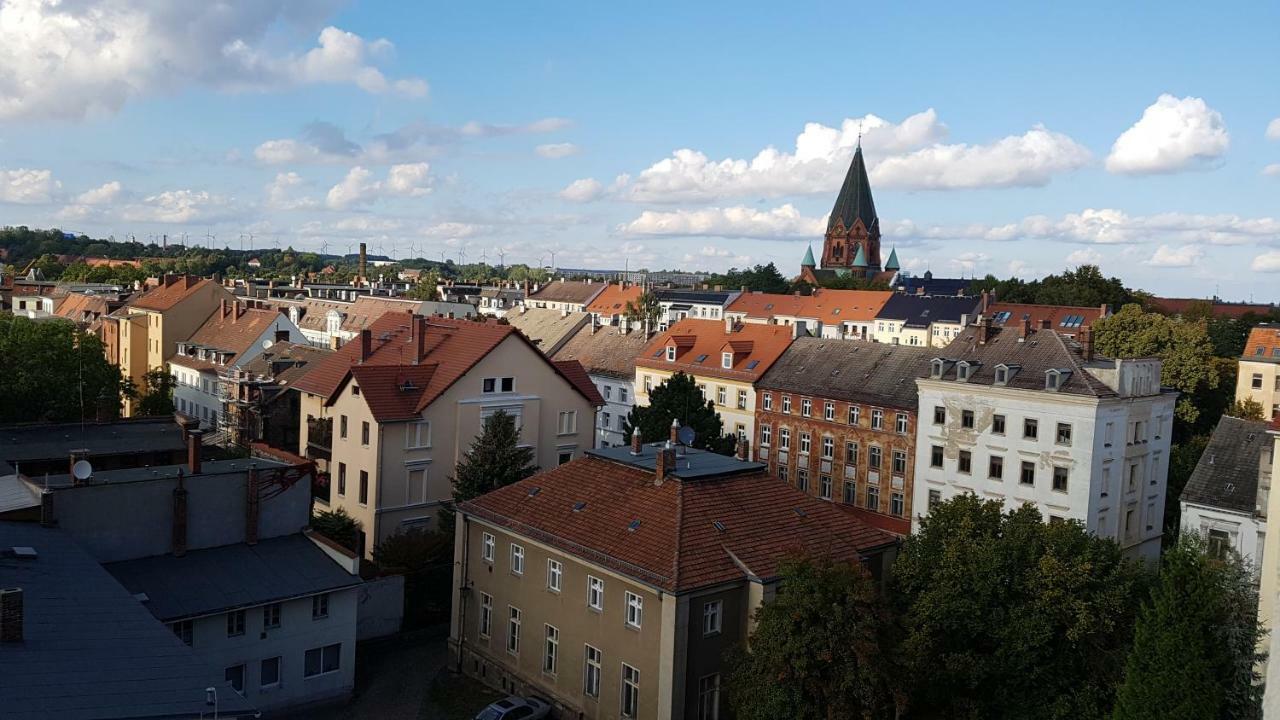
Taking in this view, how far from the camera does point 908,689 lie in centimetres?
2592

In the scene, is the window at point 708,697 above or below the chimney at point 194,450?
below

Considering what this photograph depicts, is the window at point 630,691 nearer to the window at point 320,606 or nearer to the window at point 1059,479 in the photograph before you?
the window at point 320,606

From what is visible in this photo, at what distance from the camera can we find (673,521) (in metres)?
29.3

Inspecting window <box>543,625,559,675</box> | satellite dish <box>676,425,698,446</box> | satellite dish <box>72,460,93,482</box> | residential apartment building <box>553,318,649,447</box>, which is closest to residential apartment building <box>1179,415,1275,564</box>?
satellite dish <box>676,425,698,446</box>

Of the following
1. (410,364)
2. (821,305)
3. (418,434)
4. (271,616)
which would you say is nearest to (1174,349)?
(410,364)

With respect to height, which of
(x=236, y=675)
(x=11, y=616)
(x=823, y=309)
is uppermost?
(x=823, y=309)

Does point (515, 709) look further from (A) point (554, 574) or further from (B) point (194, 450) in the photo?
(B) point (194, 450)

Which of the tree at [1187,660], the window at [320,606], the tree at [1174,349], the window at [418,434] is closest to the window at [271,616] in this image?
the window at [320,606]

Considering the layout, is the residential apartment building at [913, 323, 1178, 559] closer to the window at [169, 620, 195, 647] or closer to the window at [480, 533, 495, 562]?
the window at [480, 533, 495, 562]

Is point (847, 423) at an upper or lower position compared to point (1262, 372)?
lower

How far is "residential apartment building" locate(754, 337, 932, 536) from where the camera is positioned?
177ft

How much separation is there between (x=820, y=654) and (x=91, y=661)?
1641 centimetres

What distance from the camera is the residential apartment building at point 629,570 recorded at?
2736cm

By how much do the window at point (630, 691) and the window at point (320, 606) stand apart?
9.82m
